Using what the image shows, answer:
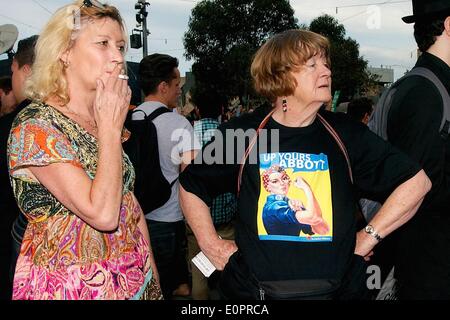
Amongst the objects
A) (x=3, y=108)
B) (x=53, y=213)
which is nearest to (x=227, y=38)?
(x=3, y=108)

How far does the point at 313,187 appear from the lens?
2162mm

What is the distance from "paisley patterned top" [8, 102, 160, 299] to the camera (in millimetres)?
1857

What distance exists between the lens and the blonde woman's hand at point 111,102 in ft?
6.35

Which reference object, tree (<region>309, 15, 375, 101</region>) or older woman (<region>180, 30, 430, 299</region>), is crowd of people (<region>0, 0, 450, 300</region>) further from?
tree (<region>309, 15, 375, 101</region>)

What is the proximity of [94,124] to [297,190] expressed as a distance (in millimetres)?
943

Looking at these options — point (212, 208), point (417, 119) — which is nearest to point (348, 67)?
point (212, 208)

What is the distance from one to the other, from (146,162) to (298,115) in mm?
1170

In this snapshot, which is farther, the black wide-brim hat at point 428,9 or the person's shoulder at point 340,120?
the black wide-brim hat at point 428,9

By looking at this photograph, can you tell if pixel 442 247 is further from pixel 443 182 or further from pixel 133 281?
pixel 133 281

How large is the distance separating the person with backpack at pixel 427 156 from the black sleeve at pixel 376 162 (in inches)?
5.1

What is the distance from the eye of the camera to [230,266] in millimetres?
2262

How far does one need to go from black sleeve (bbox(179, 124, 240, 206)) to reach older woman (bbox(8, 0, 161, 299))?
1.09ft

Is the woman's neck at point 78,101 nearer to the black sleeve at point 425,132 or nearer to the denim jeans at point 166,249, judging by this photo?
the black sleeve at point 425,132

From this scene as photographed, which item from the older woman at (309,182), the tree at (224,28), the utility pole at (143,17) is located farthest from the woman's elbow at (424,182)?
the tree at (224,28)
